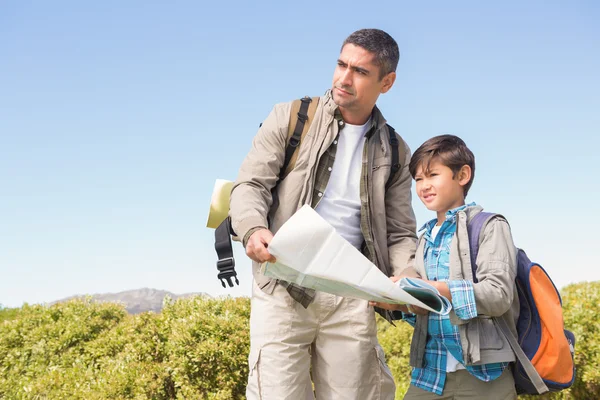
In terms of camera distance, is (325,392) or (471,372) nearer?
(471,372)

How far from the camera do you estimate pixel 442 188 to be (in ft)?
10.2

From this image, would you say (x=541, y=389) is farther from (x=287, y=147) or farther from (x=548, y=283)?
(x=287, y=147)

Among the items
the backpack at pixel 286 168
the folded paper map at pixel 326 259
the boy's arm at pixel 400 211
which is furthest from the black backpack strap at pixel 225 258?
the boy's arm at pixel 400 211

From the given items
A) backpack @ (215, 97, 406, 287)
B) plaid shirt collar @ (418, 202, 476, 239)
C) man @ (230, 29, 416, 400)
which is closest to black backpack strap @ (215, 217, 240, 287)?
backpack @ (215, 97, 406, 287)

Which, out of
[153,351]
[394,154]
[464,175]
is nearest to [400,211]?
[394,154]

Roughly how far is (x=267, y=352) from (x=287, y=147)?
1113 mm

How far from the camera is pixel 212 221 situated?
3670 mm

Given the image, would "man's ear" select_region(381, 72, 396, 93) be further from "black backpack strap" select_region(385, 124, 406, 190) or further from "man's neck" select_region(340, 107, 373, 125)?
"black backpack strap" select_region(385, 124, 406, 190)

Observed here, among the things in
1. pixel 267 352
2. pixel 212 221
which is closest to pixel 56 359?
pixel 212 221

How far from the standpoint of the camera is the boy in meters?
2.75

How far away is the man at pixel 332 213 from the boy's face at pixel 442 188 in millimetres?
279

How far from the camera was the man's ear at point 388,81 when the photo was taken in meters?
3.36

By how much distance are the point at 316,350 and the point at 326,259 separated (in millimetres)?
1052

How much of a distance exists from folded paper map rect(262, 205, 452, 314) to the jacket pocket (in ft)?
1.81
